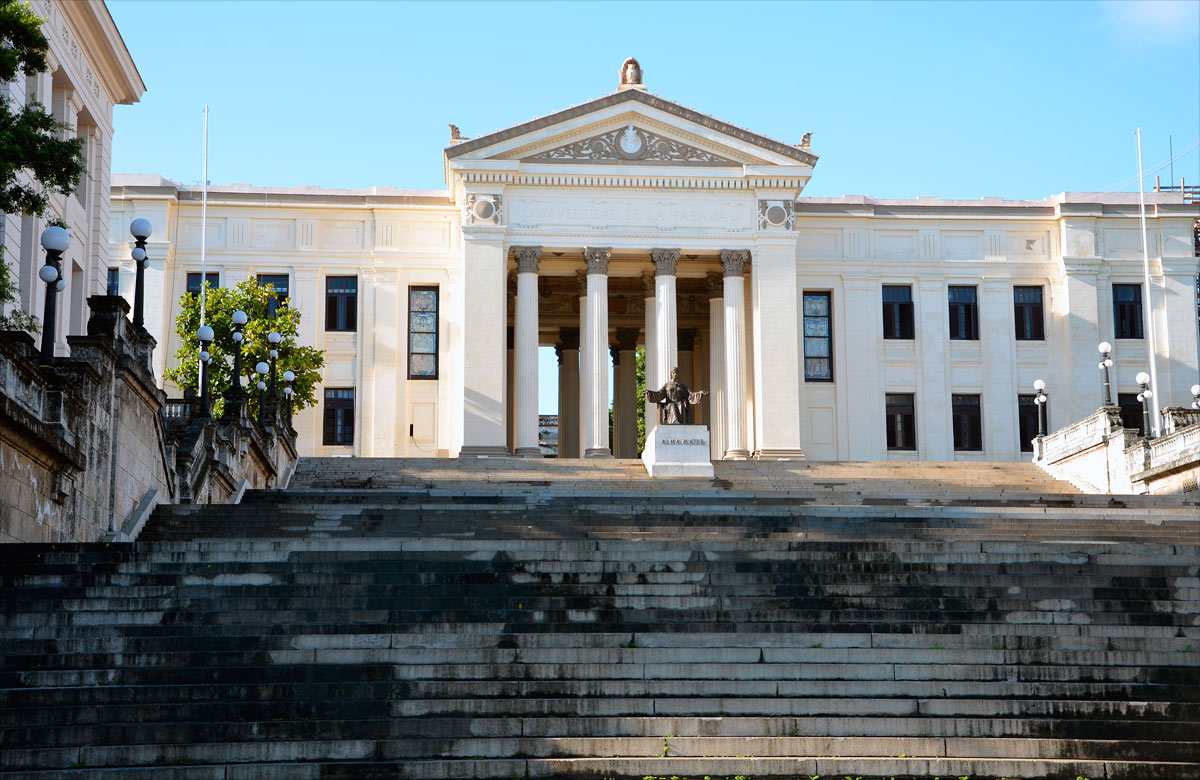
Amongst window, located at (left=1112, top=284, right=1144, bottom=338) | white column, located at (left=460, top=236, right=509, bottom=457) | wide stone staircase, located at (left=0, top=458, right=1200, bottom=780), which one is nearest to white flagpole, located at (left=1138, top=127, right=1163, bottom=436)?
window, located at (left=1112, top=284, right=1144, bottom=338)

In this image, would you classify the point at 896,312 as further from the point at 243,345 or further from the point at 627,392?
the point at 243,345

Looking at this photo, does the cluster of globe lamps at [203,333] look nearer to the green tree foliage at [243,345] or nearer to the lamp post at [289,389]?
the lamp post at [289,389]

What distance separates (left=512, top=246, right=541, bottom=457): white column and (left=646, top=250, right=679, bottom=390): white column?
3668 millimetres

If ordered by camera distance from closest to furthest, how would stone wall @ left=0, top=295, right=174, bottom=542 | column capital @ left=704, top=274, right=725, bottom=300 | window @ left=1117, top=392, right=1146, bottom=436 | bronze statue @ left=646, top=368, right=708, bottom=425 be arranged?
stone wall @ left=0, top=295, right=174, bottom=542 → bronze statue @ left=646, top=368, right=708, bottom=425 → window @ left=1117, top=392, right=1146, bottom=436 → column capital @ left=704, top=274, right=725, bottom=300

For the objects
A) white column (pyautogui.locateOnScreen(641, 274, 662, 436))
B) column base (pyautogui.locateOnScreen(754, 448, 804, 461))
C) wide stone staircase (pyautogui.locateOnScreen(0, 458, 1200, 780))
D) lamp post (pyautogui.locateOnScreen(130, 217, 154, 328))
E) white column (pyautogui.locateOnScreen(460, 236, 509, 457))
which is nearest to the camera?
wide stone staircase (pyautogui.locateOnScreen(0, 458, 1200, 780))

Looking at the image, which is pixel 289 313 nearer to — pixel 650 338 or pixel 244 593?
pixel 650 338

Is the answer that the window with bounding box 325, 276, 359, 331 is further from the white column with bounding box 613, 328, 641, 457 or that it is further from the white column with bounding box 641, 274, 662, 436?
the white column with bounding box 613, 328, 641, 457

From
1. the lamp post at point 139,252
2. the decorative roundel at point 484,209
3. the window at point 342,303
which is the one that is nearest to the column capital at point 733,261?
the decorative roundel at point 484,209

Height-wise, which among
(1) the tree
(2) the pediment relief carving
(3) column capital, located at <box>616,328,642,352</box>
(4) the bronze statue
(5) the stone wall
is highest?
(2) the pediment relief carving

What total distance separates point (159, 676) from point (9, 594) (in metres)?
2.52

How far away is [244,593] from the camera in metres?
15.8

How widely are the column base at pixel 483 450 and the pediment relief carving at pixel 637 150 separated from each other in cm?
921

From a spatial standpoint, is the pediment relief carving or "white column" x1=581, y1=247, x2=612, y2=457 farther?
the pediment relief carving

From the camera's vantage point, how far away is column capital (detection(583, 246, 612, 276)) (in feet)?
147
